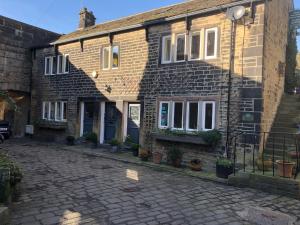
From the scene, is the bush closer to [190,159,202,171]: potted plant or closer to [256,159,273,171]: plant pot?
[190,159,202,171]: potted plant

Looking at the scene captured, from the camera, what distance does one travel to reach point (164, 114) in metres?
11.8

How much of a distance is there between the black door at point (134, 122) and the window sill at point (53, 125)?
13.9 feet

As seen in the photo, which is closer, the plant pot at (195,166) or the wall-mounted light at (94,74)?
the plant pot at (195,166)

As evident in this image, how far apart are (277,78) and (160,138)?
5023mm

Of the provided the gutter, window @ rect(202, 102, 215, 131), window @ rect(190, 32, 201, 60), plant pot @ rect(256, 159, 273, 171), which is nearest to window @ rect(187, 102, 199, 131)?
window @ rect(202, 102, 215, 131)

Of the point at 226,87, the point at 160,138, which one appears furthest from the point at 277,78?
the point at 160,138

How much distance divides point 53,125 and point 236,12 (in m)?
11.0

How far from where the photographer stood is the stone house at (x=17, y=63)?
17.0m

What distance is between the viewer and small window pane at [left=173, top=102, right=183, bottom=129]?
37.0 feet

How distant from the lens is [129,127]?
13375 millimetres

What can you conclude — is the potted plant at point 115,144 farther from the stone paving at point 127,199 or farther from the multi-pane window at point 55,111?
the multi-pane window at point 55,111

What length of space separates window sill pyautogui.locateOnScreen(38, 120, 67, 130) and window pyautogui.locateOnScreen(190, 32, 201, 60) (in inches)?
314

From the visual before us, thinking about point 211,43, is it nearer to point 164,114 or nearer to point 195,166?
point 164,114

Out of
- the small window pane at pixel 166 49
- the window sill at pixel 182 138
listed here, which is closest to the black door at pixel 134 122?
the window sill at pixel 182 138
